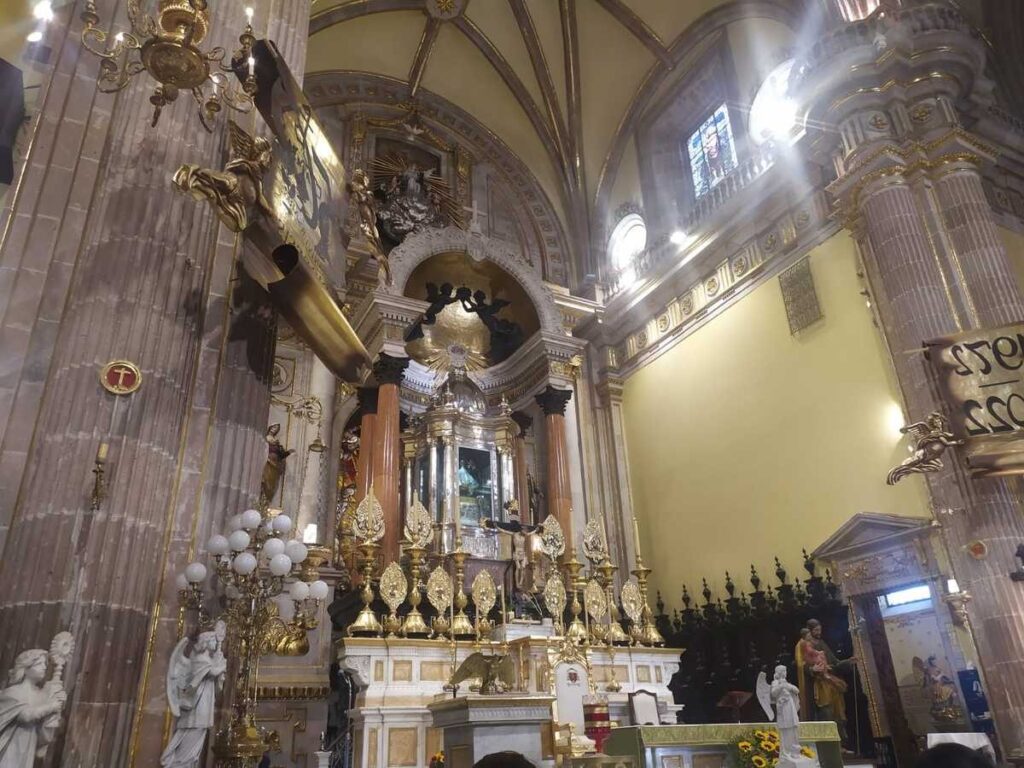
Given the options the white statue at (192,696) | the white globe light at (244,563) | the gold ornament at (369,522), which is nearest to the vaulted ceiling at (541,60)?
the gold ornament at (369,522)

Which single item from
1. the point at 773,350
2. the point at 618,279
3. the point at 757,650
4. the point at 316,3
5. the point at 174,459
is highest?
the point at 316,3

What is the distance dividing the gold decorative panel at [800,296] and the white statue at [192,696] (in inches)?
363

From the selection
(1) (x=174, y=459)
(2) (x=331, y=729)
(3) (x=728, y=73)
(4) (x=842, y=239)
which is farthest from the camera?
(3) (x=728, y=73)

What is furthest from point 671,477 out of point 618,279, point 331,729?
point 331,729

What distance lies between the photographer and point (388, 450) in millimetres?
12039

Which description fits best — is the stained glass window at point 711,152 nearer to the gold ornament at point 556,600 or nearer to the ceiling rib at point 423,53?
the ceiling rib at point 423,53

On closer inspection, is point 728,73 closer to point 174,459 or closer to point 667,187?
point 667,187

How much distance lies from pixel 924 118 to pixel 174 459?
32.0ft

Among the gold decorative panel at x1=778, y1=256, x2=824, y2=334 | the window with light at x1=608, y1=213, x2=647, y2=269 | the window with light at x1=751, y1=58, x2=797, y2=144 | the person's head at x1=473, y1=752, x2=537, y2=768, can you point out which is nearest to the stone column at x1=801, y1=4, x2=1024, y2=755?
the gold decorative panel at x1=778, y1=256, x2=824, y2=334

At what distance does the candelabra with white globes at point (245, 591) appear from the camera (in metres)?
4.56

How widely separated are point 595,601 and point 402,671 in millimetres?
2672

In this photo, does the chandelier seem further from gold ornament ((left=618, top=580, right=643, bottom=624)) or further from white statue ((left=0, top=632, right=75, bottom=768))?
gold ornament ((left=618, top=580, right=643, bottom=624))

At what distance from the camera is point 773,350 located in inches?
447

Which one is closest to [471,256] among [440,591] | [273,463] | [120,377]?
[273,463]
